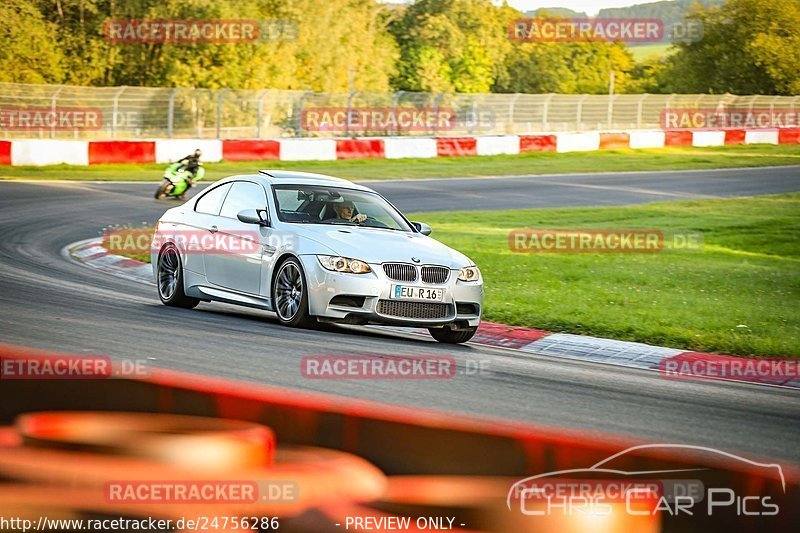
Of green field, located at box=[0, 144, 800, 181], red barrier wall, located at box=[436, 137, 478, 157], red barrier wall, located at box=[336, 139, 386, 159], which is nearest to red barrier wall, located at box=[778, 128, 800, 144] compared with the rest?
green field, located at box=[0, 144, 800, 181]

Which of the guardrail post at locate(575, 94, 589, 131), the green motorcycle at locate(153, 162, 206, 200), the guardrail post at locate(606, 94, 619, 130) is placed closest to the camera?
A: the green motorcycle at locate(153, 162, 206, 200)

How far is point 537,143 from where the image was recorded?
144 ft

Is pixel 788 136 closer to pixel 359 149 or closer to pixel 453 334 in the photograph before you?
pixel 359 149

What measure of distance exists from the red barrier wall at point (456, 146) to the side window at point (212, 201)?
28669mm

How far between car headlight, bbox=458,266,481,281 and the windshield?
1050 mm

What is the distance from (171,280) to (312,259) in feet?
8.15

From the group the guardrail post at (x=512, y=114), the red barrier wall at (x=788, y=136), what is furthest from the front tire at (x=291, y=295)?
the red barrier wall at (x=788, y=136)

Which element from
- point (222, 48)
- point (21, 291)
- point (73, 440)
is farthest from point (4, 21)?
point (73, 440)

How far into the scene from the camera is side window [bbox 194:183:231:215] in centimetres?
1180

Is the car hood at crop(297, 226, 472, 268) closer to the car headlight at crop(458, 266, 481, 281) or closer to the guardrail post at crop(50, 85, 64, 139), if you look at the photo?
the car headlight at crop(458, 266, 481, 281)

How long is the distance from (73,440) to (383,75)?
233 feet

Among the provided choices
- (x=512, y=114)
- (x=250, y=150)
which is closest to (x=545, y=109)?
(x=512, y=114)

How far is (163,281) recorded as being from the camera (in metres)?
12.1

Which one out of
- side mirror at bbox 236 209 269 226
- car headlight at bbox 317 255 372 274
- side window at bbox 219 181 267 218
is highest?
side window at bbox 219 181 267 218
